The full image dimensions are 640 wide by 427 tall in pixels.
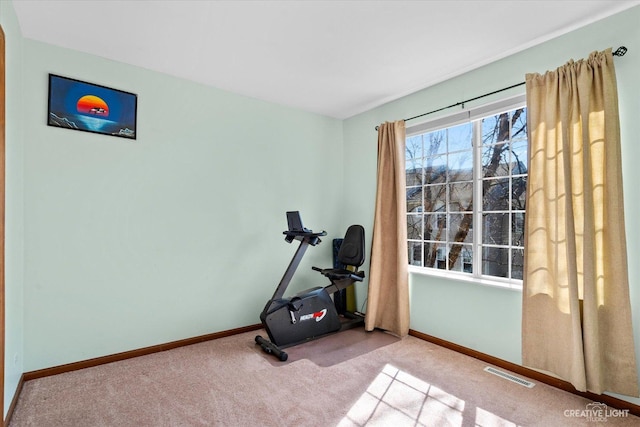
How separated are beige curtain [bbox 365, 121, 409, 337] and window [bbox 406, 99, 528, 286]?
9.0 inches

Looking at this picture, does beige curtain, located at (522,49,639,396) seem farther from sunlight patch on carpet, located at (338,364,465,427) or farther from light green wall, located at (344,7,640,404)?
sunlight patch on carpet, located at (338,364,465,427)

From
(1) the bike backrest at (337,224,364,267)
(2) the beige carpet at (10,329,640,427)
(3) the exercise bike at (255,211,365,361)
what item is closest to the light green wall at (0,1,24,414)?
(2) the beige carpet at (10,329,640,427)

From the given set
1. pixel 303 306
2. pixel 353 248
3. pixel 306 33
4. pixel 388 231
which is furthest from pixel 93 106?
pixel 388 231

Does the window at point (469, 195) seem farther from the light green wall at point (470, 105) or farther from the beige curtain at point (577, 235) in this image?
the beige curtain at point (577, 235)

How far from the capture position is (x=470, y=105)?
3.02 metres

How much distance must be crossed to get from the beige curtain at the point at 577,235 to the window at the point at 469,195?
308 millimetres

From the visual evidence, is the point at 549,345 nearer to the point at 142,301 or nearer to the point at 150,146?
the point at 142,301

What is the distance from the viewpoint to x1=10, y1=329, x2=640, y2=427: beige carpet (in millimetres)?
2023

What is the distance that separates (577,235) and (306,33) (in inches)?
94.2

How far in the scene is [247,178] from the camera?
364cm

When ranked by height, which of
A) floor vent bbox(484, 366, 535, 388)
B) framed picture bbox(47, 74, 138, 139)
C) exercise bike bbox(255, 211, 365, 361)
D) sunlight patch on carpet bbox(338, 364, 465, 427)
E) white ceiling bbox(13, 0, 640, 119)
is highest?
white ceiling bbox(13, 0, 640, 119)

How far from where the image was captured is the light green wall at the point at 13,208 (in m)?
1.96

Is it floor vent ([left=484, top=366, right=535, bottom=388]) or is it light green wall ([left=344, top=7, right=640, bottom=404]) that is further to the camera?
floor vent ([left=484, top=366, right=535, bottom=388])

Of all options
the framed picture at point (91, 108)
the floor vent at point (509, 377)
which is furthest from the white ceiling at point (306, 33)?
the floor vent at point (509, 377)
